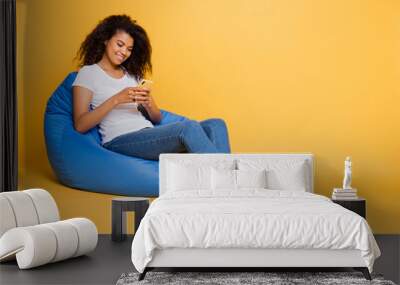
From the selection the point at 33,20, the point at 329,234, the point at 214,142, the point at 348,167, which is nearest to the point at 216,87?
the point at 214,142

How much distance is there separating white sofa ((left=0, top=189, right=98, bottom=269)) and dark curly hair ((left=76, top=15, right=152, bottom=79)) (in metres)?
1.83

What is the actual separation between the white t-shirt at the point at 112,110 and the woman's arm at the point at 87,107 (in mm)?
41

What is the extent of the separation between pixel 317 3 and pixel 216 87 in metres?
1.39

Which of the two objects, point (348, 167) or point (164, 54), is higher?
point (164, 54)

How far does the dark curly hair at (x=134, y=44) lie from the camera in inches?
282

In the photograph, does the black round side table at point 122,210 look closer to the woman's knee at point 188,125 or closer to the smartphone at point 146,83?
the woman's knee at point 188,125

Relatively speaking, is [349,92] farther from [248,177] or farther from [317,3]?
[248,177]

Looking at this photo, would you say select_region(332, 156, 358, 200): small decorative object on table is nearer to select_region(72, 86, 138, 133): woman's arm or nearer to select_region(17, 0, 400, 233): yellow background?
select_region(17, 0, 400, 233): yellow background

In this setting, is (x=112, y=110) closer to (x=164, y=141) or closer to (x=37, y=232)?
(x=164, y=141)

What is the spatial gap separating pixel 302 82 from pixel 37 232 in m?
3.29

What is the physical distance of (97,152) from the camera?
7.01m

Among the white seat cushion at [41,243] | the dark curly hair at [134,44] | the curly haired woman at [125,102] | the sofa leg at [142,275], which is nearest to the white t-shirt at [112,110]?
the curly haired woman at [125,102]

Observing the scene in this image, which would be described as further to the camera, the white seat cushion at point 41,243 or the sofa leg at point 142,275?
the white seat cushion at point 41,243

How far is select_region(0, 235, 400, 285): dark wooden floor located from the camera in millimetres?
4938
